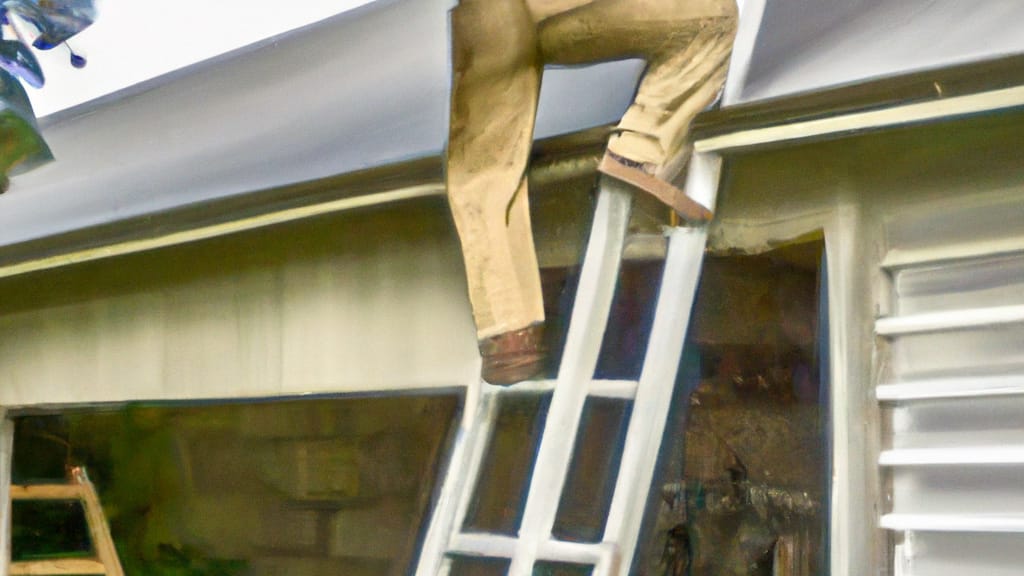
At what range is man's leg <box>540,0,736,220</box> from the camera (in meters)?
1.73

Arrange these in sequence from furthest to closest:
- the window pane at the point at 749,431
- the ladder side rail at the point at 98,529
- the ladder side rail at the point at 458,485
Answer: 1. the ladder side rail at the point at 98,529
2. the ladder side rail at the point at 458,485
3. the window pane at the point at 749,431

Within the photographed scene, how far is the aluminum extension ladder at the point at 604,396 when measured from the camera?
5.51 ft

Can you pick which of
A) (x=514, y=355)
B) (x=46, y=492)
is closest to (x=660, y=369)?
(x=514, y=355)

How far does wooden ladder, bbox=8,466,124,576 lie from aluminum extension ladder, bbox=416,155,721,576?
1228mm

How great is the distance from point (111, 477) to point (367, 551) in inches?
35.2

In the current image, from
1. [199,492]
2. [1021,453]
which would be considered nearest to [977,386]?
[1021,453]

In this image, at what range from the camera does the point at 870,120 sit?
5.17 ft

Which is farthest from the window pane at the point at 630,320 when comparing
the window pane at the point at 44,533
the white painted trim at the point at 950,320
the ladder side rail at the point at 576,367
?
the window pane at the point at 44,533

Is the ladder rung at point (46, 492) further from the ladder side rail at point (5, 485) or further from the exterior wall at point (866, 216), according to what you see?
the exterior wall at point (866, 216)

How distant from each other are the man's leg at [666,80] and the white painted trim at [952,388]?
1.20ft

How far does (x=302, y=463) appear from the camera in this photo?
89.1 inches

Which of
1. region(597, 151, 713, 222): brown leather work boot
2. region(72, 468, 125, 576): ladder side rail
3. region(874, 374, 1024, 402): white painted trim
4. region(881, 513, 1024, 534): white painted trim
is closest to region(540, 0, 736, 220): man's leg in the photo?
region(597, 151, 713, 222): brown leather work boot

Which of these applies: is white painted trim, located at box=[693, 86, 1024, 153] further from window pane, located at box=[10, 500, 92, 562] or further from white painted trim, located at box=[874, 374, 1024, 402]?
window pane, located at box=[10, 500, 92, 562]

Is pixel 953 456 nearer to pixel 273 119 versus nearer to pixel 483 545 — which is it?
pixel 483 545
